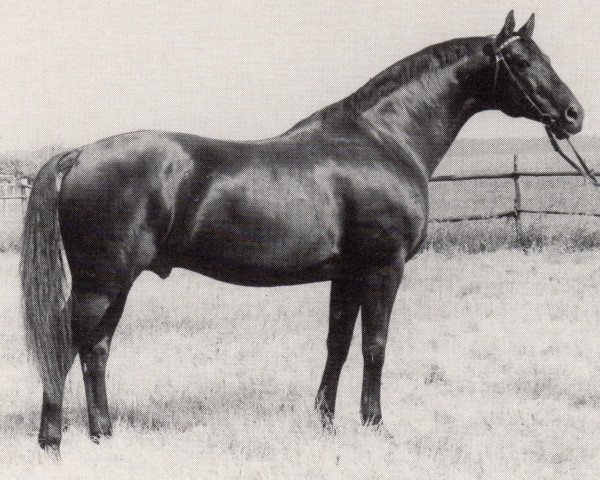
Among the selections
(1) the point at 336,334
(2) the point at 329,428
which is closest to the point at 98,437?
(2) the point at 329,428

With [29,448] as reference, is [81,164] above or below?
above

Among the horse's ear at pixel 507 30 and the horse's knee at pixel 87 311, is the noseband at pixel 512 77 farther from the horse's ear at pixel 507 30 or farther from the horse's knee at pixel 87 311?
the horse's knee at pixel 87 311

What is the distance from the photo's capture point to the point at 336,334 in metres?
4.59

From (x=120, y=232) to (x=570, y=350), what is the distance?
4.22 m

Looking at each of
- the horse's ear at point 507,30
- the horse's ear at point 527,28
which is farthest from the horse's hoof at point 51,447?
the horse's ear at point 527,28

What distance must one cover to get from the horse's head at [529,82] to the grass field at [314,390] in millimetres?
1856

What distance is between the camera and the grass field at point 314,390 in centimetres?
392

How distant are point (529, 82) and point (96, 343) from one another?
9.31 feet

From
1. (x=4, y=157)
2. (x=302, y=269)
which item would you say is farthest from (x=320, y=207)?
(x=4, y=157)

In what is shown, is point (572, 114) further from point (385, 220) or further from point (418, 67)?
point (385, 220)

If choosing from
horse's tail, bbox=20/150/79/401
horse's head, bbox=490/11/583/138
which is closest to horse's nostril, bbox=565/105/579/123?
horse's head, bbox=490/11/583/138

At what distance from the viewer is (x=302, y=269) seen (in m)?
4.19

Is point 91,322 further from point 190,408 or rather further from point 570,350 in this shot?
point 570,350

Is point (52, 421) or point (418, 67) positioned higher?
point (418, 67)
